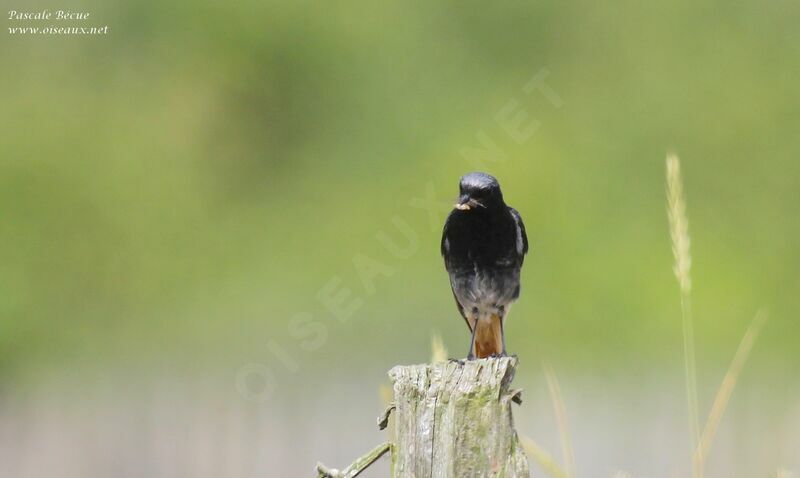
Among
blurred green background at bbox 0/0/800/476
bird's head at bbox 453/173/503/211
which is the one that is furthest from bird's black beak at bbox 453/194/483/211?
blurred green background at bbox 0/0/800/476

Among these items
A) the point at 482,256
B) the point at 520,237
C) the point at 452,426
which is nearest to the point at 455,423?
the point at 452,426

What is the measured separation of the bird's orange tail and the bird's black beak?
82 cm

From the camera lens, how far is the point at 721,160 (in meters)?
13.0

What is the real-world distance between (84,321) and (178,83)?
3.20 m

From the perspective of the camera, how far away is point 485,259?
18.7 ft

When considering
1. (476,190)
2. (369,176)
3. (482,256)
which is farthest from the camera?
(369,176)

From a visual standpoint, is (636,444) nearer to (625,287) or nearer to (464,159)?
(625,287)

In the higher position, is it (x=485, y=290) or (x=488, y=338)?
(x=485, y=290)

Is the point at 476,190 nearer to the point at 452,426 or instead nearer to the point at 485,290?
the point at 485,290

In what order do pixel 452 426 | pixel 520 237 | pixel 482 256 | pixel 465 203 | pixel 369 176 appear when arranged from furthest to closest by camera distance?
pixel 369 176
pixel 520 237
pixel 482 256
pixel 465 203
pixel 452 426

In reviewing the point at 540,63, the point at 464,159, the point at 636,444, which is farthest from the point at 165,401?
the point at 540,63

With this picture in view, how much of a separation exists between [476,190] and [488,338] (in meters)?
0.99

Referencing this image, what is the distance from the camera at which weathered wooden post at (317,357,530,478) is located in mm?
3004

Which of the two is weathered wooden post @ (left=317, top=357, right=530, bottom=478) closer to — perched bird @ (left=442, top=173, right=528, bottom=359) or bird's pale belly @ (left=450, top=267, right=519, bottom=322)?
perched bird @ (left=442, top=173, right=528, bottom=359)
